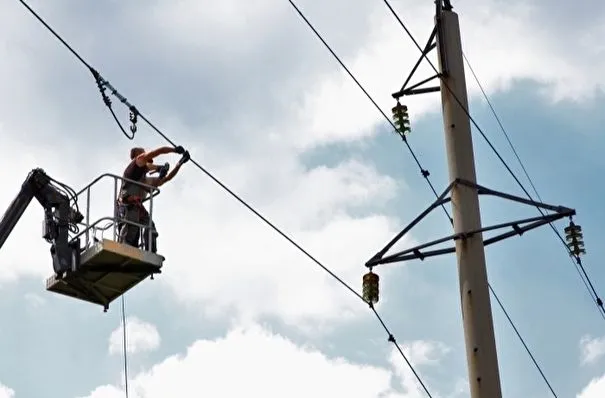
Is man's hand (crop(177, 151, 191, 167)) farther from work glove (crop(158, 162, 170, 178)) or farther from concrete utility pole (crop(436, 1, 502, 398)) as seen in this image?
concrete utility pole (crop(436, 1, 502, 398))

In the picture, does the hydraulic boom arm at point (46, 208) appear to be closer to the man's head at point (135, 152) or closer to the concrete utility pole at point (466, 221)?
the man's head at point (135, 152)

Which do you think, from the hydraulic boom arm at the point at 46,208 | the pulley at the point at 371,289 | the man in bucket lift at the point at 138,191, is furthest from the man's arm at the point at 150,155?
the pulley at the point at 371,289

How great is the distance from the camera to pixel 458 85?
563 inches

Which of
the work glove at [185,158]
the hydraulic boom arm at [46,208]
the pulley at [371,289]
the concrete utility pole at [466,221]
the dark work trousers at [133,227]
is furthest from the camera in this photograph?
the hydraulic boom arm at [46,208]

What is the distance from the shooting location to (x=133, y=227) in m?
14.1

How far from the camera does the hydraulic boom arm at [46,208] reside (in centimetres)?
1502

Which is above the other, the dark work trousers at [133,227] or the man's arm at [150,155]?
the man's arm at [150,155]

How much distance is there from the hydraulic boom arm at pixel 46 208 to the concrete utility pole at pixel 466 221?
546 cm

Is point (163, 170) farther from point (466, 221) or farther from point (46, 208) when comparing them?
point (466, 221)

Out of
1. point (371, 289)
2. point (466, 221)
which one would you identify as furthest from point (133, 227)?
point (466, 221)

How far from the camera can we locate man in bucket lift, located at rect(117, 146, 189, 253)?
14.0 meters

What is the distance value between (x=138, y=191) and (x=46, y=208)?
181 centimetres

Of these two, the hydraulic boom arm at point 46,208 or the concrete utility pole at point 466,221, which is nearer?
the concrete utility pole at point 466,221

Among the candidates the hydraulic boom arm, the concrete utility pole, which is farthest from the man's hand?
the concrete utility pole
